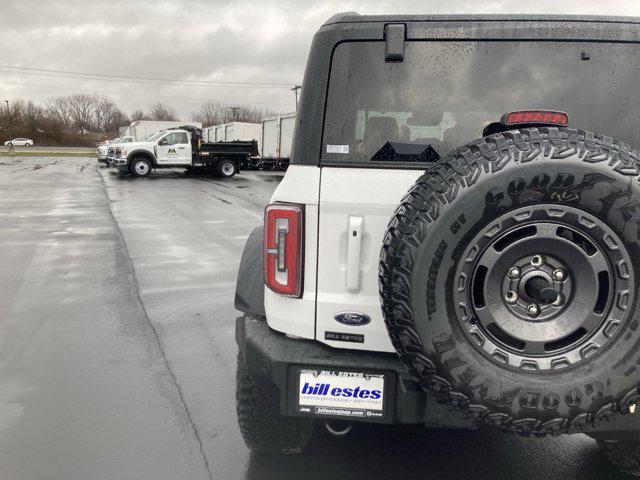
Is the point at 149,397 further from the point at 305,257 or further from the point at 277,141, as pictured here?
the point at 277,141

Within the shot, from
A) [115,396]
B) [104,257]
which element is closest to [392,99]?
[115,396]

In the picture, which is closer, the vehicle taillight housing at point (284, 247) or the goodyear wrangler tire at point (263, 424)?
the vehicle taillight housing at point (284, 247)

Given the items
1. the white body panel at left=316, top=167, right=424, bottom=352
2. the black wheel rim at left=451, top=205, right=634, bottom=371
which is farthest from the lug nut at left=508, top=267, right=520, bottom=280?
the white body panel at left=316, top=167, right=424, bottom=352

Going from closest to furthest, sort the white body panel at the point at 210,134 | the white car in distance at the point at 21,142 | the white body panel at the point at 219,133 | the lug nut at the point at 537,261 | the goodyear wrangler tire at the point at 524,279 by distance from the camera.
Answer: the goodyear wrangler tire at the point at 524,279 → the lug nut at the point at 537,261 → the white body panel at the point at 219,133 → the white body panel at the point at 210,134 → the white car in distance at the point at 21,142

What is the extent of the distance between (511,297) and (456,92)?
894 millimetres

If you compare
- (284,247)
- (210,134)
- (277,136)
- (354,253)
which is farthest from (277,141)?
(354,253)

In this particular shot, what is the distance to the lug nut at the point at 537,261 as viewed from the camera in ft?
6.51

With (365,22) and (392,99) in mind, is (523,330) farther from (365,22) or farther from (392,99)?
(365,22)

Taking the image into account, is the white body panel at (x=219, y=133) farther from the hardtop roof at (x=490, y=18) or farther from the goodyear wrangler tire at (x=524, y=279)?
the goodyear wrangler tire at (x=524, y=279)

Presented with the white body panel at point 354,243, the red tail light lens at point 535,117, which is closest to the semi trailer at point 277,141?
the white body panel at point 354,243

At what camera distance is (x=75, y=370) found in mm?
3998

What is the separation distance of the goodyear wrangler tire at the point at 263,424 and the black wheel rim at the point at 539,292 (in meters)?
1.18

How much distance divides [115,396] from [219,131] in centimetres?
4580

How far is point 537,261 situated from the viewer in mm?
1985
